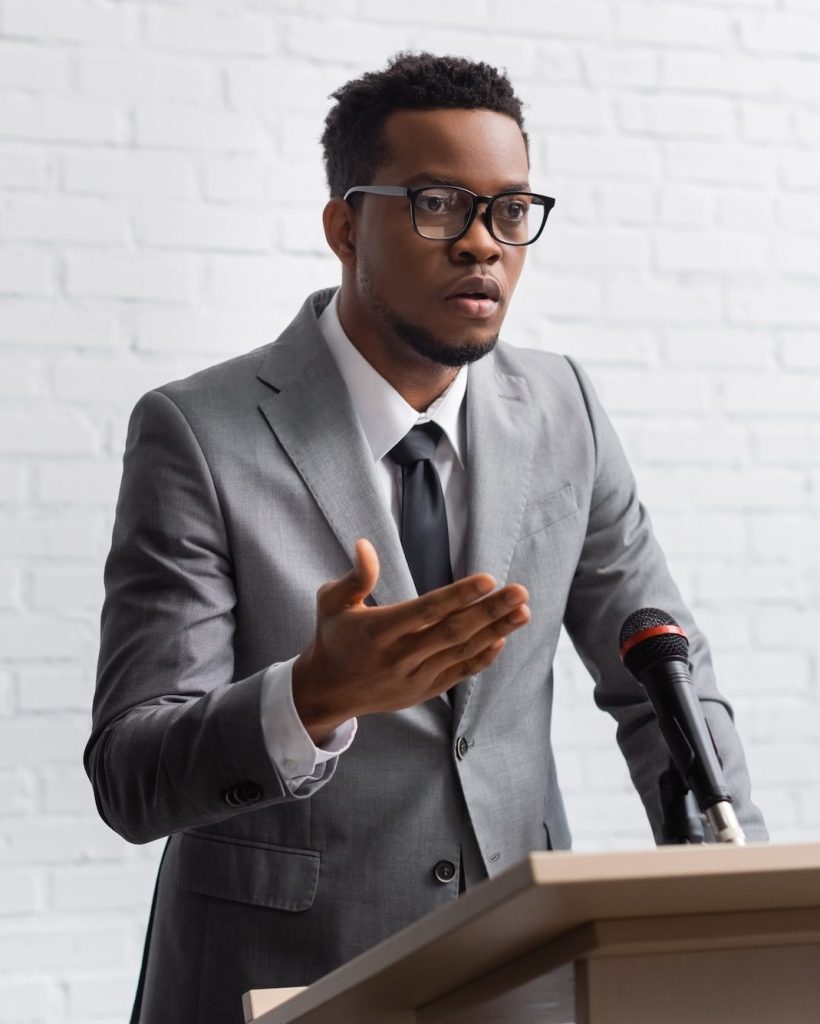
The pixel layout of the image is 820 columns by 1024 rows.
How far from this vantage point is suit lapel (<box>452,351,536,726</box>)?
4.94 feet

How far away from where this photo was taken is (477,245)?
4.83 feet

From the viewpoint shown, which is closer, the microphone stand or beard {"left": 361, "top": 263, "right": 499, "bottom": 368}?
the microphone stand

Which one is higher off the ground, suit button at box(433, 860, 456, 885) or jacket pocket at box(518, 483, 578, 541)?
jacket pocket at box(518, 483, 578, 541)

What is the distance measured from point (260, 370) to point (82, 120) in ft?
2.37

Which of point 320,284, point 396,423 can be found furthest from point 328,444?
point 320,284

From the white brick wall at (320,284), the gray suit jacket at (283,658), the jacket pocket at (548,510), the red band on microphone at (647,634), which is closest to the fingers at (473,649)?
the red band on microphone at (647,634)

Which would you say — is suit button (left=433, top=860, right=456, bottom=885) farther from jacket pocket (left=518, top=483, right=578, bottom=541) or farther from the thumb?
the thumb

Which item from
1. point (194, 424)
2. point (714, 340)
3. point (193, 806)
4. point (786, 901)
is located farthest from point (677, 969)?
point (714, 340)

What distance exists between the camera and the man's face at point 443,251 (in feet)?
4.89

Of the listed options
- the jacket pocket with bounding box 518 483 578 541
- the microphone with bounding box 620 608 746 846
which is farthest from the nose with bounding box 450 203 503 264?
the microphone with bounding box 620 608 746 846

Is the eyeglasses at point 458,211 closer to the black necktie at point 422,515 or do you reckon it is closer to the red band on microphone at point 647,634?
the black necktie at point 422,515

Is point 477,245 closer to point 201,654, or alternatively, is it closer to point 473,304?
point 473,304

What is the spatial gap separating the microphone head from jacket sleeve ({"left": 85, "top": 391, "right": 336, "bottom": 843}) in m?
0.31

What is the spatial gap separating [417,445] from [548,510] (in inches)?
6.8
